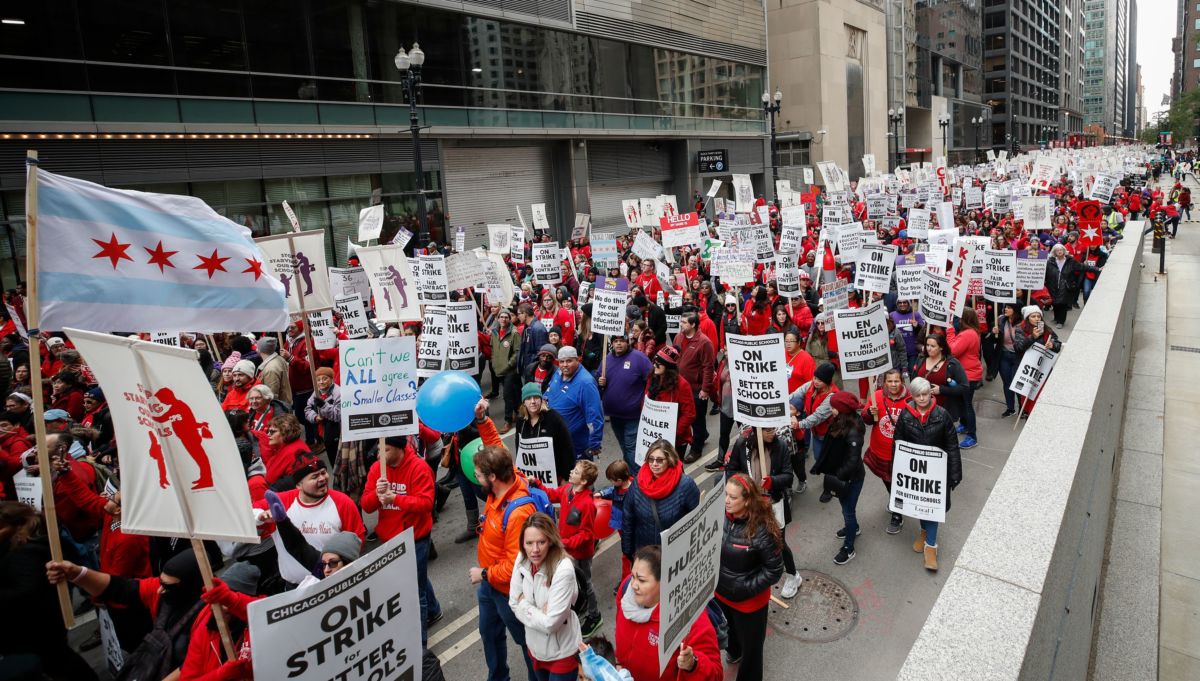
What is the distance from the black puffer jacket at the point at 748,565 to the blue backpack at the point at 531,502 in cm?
125

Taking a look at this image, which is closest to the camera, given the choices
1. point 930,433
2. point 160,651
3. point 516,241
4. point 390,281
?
point 160,651

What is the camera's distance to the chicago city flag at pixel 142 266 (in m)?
4.27

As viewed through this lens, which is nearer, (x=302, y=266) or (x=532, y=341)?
(x=302, y=266)

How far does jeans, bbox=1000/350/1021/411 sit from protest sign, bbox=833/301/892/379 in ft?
10.9

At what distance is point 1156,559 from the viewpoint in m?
6.56

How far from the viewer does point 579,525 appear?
491 cm

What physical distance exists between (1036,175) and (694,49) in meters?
21.4

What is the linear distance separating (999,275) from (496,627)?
964 cm

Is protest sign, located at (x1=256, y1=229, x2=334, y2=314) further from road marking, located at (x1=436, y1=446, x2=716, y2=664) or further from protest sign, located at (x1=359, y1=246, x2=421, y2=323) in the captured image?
road marking, located at (x1=436, y1=446, x2=716, y2=664)

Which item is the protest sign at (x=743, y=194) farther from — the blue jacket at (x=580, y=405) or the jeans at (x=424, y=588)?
the jeans at (x=424, y=588)

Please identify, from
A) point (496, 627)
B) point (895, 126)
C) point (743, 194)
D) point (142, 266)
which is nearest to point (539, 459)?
point (496, 627)

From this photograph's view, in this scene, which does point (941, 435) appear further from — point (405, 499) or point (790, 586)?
point (405, 499)

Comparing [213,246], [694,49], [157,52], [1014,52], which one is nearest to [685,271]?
[213,246]

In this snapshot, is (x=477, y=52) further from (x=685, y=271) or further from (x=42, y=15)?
(x=685, y=271)
